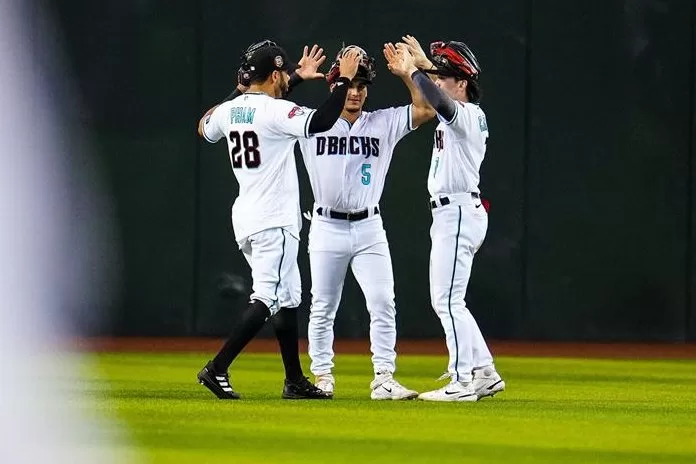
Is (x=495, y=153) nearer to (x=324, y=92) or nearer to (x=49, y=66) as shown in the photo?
(x=324, y=92)

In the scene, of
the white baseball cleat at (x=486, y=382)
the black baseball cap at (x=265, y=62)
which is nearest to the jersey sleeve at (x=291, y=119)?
the black baseball cap at (x=265, y=62)

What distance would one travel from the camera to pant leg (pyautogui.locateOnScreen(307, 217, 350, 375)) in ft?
28.8

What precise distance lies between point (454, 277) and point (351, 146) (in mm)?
946

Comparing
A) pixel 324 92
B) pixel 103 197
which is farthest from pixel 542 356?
pixel 103 197

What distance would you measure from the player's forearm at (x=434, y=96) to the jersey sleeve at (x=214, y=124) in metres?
1.12

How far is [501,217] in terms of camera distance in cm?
1474

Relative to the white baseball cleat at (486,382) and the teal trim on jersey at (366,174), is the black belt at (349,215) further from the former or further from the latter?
the white baseball cleat at (486,382)

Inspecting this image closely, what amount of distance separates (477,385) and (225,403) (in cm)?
146

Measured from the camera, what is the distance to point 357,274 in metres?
8.88

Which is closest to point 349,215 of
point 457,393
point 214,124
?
point 214,124

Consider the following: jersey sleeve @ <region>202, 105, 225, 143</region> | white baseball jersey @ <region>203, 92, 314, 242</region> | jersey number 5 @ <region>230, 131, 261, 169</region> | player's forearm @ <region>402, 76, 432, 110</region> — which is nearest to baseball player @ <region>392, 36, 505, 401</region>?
player's forearm @ <region>402, 76, 432, 110</region>

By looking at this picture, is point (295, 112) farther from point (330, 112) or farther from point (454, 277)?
point (454, 277)

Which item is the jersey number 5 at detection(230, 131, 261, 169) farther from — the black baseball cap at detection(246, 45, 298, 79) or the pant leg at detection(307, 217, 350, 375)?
the pant leg at detection(307, 217, 350, 375)

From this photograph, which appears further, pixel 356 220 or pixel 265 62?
pixel 356 220
